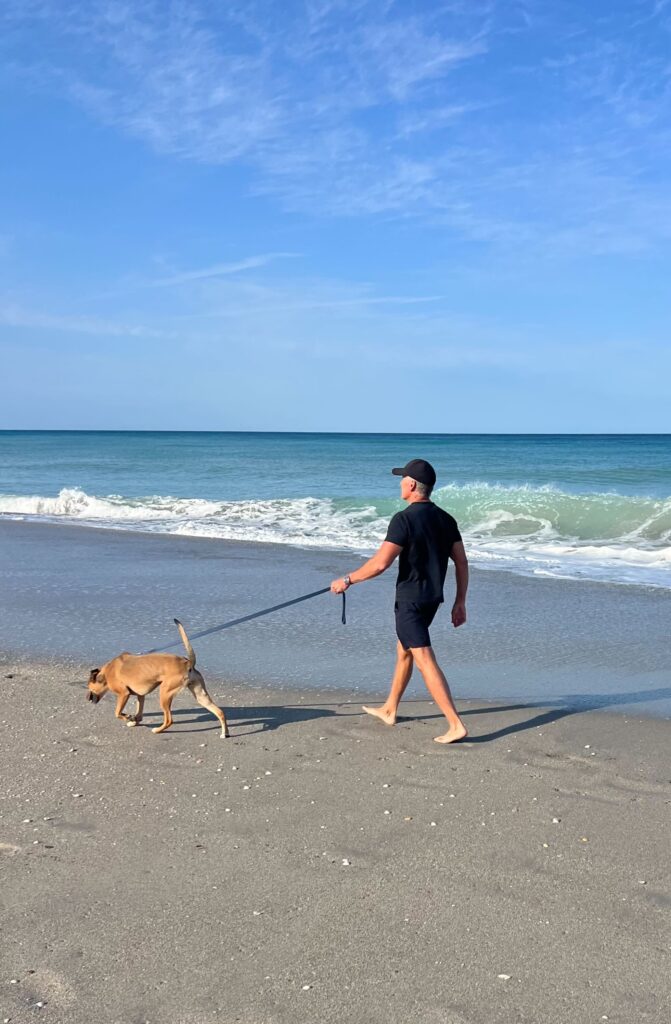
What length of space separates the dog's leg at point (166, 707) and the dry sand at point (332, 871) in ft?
0.32

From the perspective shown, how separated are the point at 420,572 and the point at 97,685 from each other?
2.04 metres

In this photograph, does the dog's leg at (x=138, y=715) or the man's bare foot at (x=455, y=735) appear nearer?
the man's bare foot at (x=455, y=735)

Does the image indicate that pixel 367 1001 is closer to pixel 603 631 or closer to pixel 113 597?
pixel 603 631

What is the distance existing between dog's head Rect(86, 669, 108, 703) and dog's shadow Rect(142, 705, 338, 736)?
1.07ft

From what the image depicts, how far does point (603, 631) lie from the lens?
336 inches

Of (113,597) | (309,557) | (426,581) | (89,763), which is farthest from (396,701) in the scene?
(309,557)

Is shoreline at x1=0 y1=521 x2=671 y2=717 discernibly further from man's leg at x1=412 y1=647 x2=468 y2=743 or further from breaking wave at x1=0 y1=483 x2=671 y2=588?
breaking wave at x1=0 y1=483 x2=671 y2=588

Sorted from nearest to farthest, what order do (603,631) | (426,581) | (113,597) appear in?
(426,581)
(603,631)
(113,597)

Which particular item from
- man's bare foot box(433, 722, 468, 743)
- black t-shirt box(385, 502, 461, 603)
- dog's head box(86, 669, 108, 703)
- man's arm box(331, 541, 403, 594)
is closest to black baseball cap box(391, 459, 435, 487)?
black t-shirt box(385, 502, 461, 603)

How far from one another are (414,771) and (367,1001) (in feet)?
6.78

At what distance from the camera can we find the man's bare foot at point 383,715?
227 inches

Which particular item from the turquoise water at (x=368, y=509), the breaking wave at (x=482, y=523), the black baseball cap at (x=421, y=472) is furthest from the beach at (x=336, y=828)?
the turquoise water at (x=368, y=509)

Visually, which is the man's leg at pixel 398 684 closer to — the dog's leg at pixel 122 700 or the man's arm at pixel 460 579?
the man's arm at pixel 460 579

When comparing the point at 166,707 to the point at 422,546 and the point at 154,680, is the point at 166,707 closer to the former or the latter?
the point at 154,680
